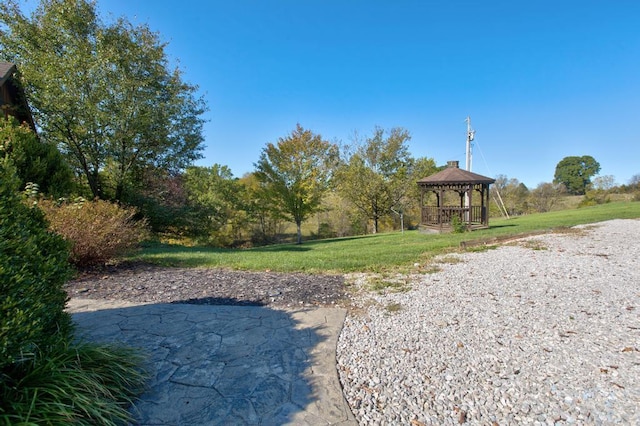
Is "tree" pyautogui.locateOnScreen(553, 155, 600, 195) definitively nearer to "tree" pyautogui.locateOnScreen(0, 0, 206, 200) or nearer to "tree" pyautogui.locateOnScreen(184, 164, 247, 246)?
"tree" pyautogui.locateOnScreen(184, 164, 247, 246)

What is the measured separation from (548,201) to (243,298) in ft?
102

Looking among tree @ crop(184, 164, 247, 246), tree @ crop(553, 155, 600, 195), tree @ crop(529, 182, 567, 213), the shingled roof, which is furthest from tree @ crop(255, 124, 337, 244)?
tree @ crop(553, 155, 600, 195)

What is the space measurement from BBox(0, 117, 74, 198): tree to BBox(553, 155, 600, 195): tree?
168 ft

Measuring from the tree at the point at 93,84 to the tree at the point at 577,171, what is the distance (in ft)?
160

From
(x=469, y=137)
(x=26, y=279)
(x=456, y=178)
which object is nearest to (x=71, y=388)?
(x=26, y=279)

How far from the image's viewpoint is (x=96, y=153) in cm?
1132

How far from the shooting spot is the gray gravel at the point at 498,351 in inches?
74.3

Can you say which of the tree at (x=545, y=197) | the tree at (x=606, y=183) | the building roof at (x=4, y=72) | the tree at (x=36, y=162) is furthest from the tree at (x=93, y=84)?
the tree at (x=606, y=183)

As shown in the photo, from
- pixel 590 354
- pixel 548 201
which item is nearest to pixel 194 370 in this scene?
pixel 590 354

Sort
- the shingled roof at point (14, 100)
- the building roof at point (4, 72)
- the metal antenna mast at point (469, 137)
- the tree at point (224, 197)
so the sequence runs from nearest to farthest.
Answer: the building roof at point (4, 72)
the shingled roof at point (14, 100)
the metal antenna mast at point (469, 137)
the tree at point (224, 197)

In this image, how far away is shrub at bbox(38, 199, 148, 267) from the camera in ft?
16.3

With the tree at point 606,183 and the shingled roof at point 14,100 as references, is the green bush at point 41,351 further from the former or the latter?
the tree at point 606,183

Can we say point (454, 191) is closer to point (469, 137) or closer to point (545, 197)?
point (469, 137)

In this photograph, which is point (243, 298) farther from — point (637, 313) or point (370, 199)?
point (370, 199)
